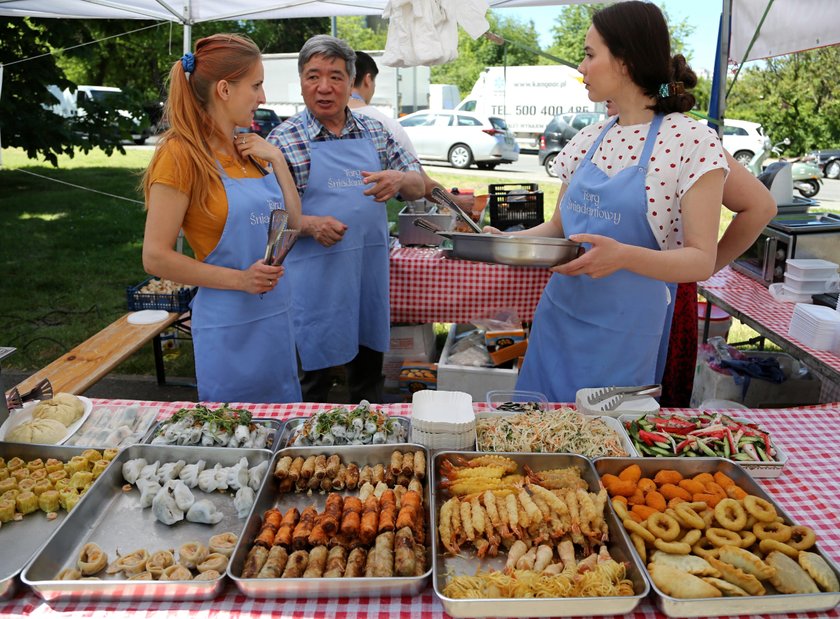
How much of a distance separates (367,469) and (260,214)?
1.17 m

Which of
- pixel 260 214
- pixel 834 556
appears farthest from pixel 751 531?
pixel 260 214

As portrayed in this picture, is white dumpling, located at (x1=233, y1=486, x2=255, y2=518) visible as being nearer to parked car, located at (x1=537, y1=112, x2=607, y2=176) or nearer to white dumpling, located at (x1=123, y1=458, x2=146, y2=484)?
white dumpling, located at (x1=123, y1=458, x2=146, y2=484)

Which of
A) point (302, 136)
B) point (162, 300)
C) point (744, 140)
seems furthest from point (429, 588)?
point (744, 140)

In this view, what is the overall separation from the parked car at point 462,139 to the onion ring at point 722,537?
56.3 feet

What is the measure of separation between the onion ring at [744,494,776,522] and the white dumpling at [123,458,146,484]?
1699 millimetres

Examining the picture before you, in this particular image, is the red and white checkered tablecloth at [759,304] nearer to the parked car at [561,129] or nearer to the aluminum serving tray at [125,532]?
the aluminum serving tray at [125,532]

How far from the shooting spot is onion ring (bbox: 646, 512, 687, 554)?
1635mm

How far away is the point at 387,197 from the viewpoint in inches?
147

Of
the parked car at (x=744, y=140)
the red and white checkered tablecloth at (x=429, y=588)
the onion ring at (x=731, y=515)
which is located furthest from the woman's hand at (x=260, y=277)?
the parked car at (x=744, y=140)

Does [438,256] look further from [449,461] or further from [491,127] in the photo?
[491,127]

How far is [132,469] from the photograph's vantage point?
1896 mm

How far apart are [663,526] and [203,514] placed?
3.97 feet

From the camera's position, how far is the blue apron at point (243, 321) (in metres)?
2.54

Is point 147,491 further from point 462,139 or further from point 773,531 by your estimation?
point 462,139
